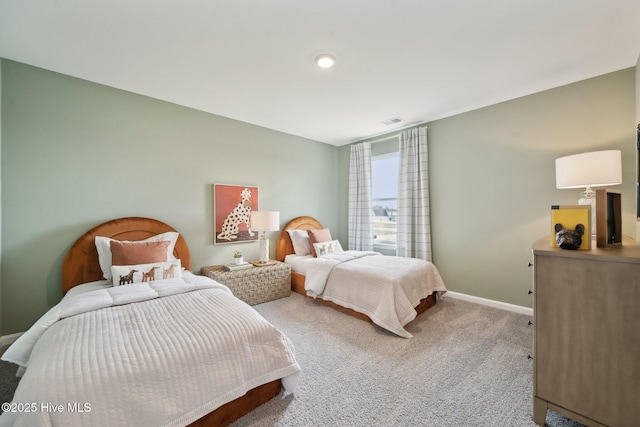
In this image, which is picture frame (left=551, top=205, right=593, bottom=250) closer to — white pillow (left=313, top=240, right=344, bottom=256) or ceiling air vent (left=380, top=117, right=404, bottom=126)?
ceiling air vent (left=380, top=117, right=404, bottom=126)

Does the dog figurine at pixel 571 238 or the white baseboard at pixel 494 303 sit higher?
the dog figurine at pixel 571 238

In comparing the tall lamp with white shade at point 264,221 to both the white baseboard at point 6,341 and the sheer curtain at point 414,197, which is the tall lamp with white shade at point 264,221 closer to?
the sheer curtain at point 414,197

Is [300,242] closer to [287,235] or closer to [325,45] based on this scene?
[287,235]

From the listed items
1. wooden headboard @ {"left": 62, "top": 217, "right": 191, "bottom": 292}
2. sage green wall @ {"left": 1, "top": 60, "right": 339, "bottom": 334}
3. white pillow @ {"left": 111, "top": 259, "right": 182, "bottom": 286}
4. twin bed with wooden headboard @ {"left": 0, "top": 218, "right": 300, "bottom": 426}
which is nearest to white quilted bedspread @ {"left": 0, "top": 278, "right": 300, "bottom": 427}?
twin bed with wooden headboard @ {"left": 0, "top": 218, "right": 300, "bottom": 426}

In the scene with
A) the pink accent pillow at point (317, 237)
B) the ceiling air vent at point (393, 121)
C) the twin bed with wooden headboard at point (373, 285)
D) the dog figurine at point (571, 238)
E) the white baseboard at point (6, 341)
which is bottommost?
the white baseboard at point (6, 341)

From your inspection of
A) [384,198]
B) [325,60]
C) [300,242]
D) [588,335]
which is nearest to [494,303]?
[588,335]

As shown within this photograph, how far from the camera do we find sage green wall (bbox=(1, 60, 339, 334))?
2262 millimetres

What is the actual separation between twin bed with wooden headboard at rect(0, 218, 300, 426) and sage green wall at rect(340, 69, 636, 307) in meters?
2.88

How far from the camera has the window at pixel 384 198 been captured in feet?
14.4

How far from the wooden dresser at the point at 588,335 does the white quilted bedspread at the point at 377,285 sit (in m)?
1.16

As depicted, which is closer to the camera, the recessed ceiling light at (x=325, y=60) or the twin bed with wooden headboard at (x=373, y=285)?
the recessed ceiling light at (x=325, y=60)

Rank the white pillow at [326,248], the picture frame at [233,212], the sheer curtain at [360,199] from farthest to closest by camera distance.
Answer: the sheer curtain at [360,199] < the white pillow at [326,248] < the picture frame at [233,212]

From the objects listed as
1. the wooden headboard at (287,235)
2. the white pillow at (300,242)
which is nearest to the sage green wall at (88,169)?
the wooden headboard at (287,235)

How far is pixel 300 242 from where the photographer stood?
4.06 metres
